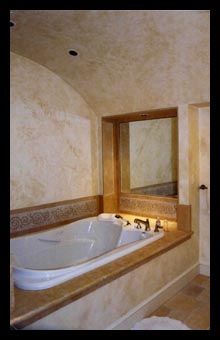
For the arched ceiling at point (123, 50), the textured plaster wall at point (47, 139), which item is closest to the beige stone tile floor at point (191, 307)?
the textured plaster wall at point (47, 139)

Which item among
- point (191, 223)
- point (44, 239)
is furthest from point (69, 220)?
point (191, 223)

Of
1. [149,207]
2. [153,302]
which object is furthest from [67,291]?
[149,207]

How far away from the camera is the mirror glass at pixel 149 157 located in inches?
132

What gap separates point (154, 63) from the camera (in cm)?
246

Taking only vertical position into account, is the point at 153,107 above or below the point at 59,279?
above

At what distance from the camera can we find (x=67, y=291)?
1.69m

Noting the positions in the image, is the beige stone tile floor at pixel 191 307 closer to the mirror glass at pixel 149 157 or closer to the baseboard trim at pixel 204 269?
the baseboard trim at pixel 204 269

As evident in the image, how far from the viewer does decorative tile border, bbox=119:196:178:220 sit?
328cm

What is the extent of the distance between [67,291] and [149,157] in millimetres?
2339

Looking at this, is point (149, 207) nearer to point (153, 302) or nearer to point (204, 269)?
point (204, 269)

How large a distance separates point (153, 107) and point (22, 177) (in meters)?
1.66

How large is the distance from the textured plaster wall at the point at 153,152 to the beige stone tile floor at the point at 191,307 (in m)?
1.26
